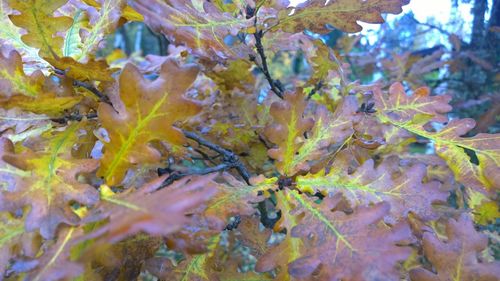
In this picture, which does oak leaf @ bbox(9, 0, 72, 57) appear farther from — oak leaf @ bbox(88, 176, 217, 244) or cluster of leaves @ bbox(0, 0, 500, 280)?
oak leaf @ bbox(88, 176, 217, 244)

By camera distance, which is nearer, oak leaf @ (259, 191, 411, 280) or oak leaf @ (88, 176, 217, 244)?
oak leaf @ (88, 176, 217, 244)

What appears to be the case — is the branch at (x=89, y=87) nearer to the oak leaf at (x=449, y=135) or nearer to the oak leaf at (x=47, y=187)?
the oak leaf at (x=47, y=187)

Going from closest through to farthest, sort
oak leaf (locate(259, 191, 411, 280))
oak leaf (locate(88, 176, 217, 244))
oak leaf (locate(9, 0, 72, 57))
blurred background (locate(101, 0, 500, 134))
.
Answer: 1. oak leaf (locate(88, 176, 217, 244))
2. oak leaf (locate(259, 191, 411, 280))
3. oak leaf (locate(9, 0, 72, 57))
4. blurred background (locate(101, 0, 500, 134))

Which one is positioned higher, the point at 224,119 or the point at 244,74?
the point at 244,74

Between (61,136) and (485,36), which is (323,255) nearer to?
(61,136)

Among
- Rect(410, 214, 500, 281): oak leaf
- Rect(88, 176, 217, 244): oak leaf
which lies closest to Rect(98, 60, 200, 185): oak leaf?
Rect(88, 176, 217, 244): oak leaf

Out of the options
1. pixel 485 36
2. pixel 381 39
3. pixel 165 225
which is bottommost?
pixel 381 39

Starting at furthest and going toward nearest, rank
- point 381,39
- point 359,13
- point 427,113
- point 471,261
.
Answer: point 381,39, point 427,113, point 359,13, point 471,261

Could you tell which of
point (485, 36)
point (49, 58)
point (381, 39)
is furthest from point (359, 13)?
point (381, 39)
